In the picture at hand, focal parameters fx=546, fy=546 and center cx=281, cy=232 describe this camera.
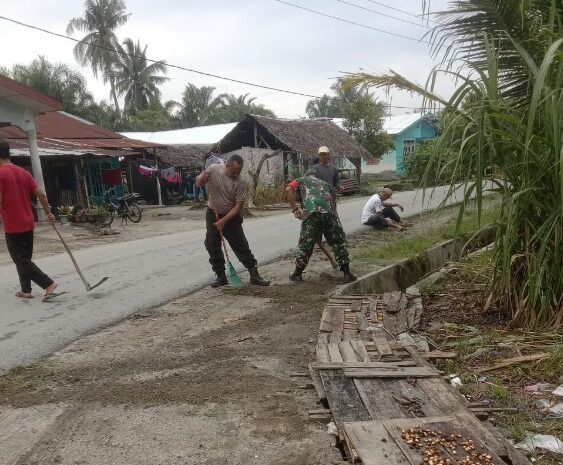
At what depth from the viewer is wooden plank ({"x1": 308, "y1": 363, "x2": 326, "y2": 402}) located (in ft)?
10.5

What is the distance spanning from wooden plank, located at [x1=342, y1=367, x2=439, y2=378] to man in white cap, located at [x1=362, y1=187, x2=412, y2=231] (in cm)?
874

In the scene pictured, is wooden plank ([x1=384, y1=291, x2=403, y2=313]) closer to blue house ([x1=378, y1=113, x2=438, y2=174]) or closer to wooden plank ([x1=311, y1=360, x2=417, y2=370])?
wooden plank ([x1=311, y1=360, x2=417, y2=370])

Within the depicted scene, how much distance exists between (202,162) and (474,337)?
73.0 feet

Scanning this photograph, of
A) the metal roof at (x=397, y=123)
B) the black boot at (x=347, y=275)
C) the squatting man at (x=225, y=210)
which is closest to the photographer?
the squatting man at (x=225, y=210)

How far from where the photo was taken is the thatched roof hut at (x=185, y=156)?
24.7m

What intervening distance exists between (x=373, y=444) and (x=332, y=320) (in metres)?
2.17

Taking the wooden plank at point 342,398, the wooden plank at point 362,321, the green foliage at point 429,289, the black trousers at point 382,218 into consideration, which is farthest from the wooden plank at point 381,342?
the black trousers at point 382,218

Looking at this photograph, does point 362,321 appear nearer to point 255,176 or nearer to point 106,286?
point 106,286

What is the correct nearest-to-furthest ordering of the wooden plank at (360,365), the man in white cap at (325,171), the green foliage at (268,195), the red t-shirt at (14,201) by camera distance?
1. the wooden plank at (360,365)
2. the red t-shirt at (14,201)
3. the man in white cap at (325,171)
4. the green foliage at (268,195)

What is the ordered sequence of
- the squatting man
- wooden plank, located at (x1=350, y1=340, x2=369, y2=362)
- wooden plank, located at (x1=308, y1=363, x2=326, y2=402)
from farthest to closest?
the squatting man → wooden plank, located at (x1=350, y1=340, x2=369, y2=362) → wooden plank, located at (x1=308, y1=363, x2=326, y2=402)

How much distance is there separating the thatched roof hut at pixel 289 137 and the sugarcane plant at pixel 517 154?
18.7 meters

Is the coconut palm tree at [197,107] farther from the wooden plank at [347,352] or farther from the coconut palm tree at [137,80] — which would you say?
the wooden plank at [347,352]

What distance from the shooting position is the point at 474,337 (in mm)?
4246

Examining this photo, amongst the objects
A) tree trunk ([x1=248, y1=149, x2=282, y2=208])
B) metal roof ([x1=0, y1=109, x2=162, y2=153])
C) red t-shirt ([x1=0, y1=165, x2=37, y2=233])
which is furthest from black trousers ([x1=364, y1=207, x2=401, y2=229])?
metal roof ([x1=0, y1=109, x2=162, y2=153])
